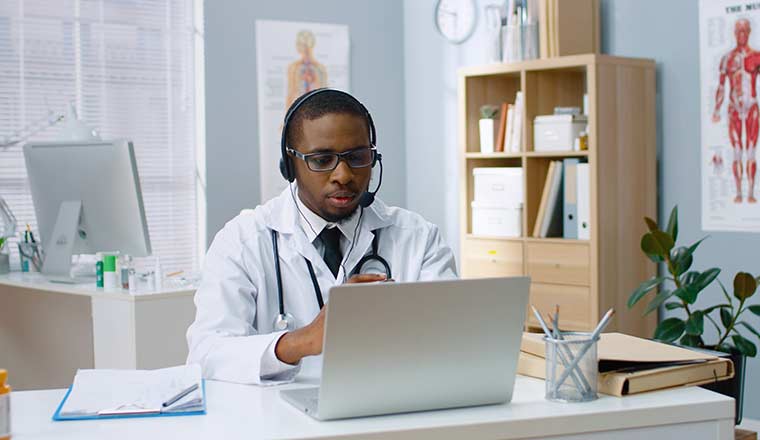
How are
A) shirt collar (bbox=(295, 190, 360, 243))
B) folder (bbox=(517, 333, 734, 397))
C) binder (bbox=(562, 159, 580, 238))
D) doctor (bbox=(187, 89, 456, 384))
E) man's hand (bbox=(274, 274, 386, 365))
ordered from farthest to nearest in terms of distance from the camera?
binder (bbox=(562, 159, 580, 238)), shirt collar (bbox=(295, 190, 360, 243)), doctor (bbox=(187, 89, 456, 384)), man's hand (bbox=(274, 274, 386, 365)), folder (bbox=(517, 333, 734, 397))

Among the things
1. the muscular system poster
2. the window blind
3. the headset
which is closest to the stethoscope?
the headset

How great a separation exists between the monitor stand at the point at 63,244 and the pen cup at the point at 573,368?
8.14 ft

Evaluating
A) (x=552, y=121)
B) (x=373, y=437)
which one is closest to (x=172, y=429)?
(x=373, y=437)

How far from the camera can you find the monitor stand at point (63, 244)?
368 cm

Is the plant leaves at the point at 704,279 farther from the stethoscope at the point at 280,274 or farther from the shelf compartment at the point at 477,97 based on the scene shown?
the stethoscope at the point at 280,274

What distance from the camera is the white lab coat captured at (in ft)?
6.24

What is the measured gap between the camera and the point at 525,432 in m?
1.51

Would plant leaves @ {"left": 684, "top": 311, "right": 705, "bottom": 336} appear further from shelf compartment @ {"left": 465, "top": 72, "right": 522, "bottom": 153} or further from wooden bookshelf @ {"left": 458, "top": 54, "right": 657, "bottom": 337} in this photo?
shelf compartment @ {"left": 465, "top": 72, "right": 522, "bottom": 153}

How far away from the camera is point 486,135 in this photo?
14.6 feet

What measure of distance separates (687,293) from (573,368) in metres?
1.97

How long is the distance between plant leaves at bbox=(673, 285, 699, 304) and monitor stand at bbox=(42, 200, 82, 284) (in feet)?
7.23

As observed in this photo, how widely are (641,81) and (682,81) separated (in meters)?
0.17

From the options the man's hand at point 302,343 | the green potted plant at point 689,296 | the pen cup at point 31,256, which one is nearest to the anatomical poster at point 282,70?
the pen cup at point 31,256

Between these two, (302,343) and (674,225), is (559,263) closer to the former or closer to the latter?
(674,225)
